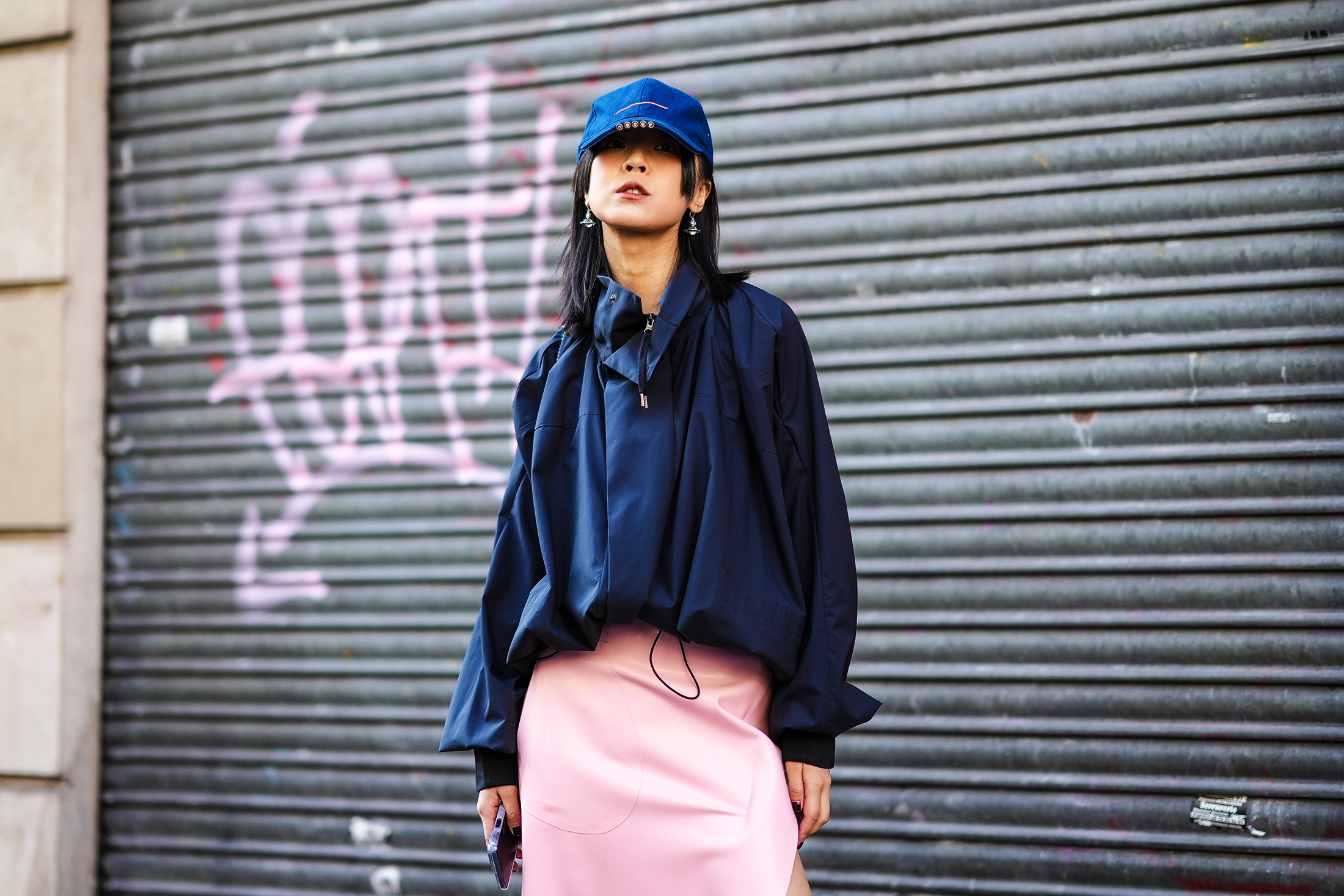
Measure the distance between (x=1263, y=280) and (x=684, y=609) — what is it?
7.16 ft

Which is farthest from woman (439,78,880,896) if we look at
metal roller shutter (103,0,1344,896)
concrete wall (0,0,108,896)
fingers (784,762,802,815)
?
concrete wall (0,0,108,896)

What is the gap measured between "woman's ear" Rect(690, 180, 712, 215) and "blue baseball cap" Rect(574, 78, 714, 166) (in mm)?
Answer: 70

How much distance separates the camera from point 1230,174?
9.71 feet

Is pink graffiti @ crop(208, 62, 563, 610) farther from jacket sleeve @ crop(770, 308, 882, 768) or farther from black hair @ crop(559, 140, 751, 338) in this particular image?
jacket sleeve @ crop(770, 308, 882, 768)

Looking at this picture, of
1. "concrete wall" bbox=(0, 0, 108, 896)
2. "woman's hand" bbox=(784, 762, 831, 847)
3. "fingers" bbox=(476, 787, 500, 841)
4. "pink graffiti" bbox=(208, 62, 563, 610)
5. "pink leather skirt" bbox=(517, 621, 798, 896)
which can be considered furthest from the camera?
"concrete wall" bbox=(0, 0, 108, 896)

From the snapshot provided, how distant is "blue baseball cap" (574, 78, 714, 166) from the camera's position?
6.43 feet

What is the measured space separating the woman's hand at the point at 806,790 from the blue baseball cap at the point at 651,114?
4.05ft

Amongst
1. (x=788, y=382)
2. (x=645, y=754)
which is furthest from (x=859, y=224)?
(x=645, y=754)

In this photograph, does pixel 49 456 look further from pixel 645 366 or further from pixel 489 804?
pixel 645 366

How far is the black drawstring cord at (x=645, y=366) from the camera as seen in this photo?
6.48 feet

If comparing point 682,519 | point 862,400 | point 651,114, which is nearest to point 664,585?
point 682,519

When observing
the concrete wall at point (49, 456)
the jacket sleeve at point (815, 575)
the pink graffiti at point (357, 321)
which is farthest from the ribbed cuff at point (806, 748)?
the concrete wall at point (49, 456)

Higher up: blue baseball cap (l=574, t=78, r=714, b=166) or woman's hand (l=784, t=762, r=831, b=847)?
blue baseball cap (l=574, t=78, r=714, b=166)

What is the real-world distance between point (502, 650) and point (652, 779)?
41 centimetres
